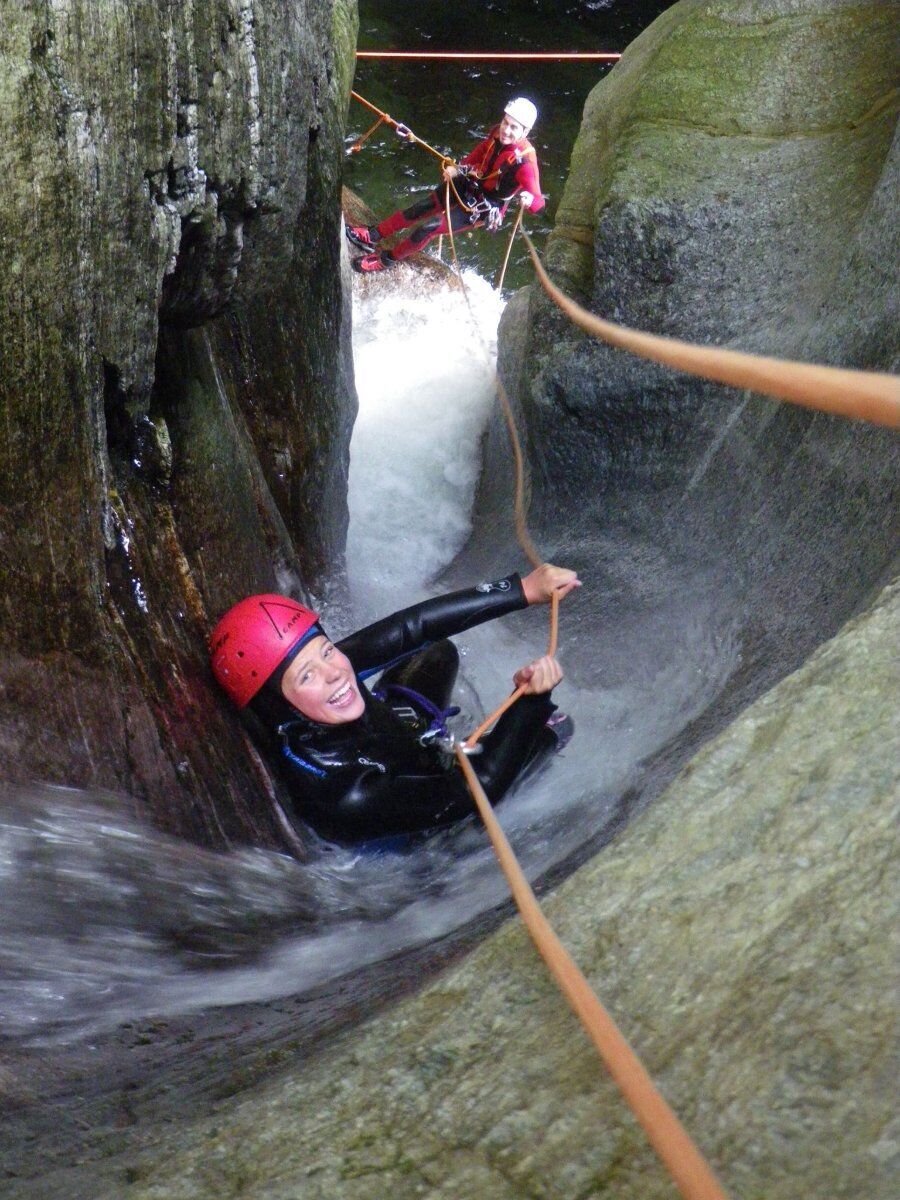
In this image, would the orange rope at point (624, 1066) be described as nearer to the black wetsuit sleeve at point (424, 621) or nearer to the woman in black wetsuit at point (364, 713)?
the woman in black wetsuit at point (364, 713)

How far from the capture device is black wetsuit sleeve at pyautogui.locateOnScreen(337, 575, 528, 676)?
12.0 feet

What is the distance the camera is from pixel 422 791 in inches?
129

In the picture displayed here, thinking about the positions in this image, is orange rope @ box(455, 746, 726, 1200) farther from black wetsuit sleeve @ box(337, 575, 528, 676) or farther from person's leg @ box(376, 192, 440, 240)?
person's leg @ box(376, 192, 440, 240)

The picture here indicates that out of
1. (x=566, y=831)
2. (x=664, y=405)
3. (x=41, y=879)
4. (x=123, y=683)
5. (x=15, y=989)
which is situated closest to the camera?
(x=15, y=989)

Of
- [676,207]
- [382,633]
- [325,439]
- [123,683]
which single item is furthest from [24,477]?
[676,207]

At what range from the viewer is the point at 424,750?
137 inches

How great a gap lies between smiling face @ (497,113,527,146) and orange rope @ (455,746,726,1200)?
25.0ft

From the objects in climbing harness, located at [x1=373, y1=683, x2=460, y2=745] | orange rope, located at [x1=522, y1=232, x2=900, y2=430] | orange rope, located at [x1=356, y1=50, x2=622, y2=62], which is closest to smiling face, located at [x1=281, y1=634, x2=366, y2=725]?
climbing harness, located at [x1=373, y1=683, x2=460, y2=745]

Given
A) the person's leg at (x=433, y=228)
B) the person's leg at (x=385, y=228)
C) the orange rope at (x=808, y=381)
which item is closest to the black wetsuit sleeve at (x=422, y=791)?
the orange rope at (x=808, y=381)

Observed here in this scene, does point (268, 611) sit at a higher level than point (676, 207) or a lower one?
lower

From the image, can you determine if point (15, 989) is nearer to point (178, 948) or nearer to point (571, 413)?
point (178, 948)

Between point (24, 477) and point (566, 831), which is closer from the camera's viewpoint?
point (24, 477)

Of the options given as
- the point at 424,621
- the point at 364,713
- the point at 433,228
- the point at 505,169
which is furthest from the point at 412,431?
the point at 364,713

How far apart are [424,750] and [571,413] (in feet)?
7.08
